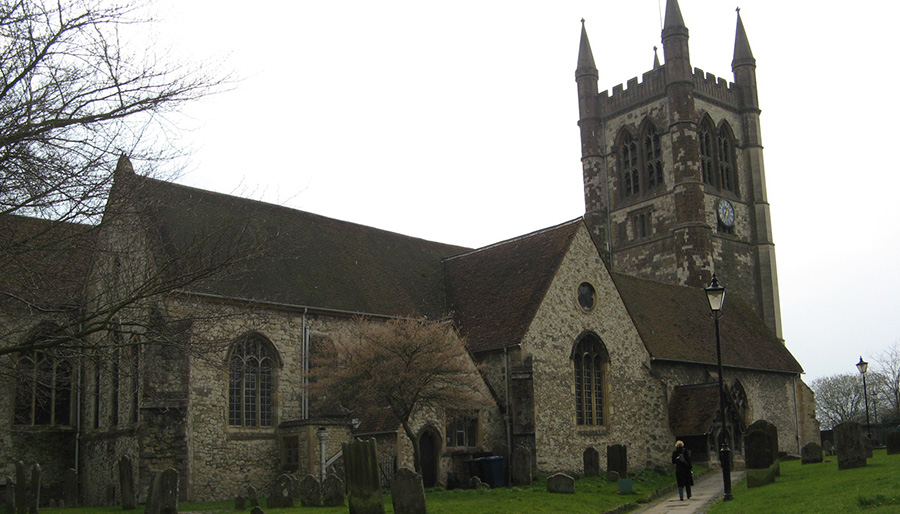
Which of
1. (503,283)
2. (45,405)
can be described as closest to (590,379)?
(503,283)

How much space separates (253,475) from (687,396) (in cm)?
1744

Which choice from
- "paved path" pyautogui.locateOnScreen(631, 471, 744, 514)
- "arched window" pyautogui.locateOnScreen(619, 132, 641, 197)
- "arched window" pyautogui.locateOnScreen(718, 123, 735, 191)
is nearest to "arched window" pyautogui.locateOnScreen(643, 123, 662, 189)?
"arched window" pyautogui.locateOnScreen(619, 132, 641, 197)

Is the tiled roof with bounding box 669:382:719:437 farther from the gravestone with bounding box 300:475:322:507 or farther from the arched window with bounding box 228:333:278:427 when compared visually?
the gravestone with bounding box 300:475:322:507

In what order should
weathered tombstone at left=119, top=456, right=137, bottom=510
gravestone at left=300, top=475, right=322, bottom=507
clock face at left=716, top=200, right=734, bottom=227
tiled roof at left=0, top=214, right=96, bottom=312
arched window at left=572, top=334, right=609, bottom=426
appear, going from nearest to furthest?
1. tiled roof at left=0, top=214, right=96, bottom=312
2. gravestone at left=300, top=475, right=322, bottom=507
3. weathered tombstone at left=119, top=456, right=137, bottom=510
4. arched window at left=572, top=334, right=609, bottom=426
5. clock face at left=716, top=200, right=734, bottom=227

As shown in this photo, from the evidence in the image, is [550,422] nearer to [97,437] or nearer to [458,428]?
[458,428]

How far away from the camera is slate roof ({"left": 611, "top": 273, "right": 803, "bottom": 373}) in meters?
35.7

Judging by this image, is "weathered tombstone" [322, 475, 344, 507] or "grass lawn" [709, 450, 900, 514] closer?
"grass lawn" [709, 450, 900, 514]

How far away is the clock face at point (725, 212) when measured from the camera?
51.2 metres

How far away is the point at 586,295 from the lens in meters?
31.0

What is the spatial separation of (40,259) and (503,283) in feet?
71.3

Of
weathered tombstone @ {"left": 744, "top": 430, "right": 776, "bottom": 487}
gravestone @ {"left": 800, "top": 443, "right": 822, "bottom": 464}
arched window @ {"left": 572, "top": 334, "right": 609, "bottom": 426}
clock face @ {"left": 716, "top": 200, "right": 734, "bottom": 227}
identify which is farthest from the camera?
clock face @ {"left": 716, "top": 200, "right": 734, "bottom": 227}

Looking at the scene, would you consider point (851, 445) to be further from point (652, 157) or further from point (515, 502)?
point (652, 157)

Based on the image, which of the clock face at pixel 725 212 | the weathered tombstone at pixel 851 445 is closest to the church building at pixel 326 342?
the weathered tombstone at pixel 851 445

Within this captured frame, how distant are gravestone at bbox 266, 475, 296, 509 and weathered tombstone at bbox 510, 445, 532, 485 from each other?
782 centimetres
